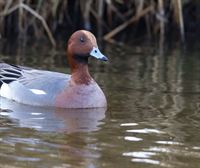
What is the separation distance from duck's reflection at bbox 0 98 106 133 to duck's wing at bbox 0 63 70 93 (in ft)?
0.84

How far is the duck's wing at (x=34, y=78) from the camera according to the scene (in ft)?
28.4

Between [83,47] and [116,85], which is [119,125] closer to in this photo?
[83,47]

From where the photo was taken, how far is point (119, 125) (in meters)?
7.57

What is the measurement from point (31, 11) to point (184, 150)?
6.31 meters

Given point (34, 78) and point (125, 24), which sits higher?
point (125, 24)

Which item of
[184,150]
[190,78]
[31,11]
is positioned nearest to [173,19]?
[31,11]

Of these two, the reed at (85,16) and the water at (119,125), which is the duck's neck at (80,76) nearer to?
the water at (119,125)

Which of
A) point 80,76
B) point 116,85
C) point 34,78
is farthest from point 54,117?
point 116,85

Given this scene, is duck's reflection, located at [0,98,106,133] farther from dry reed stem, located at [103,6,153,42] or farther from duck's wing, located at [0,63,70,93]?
dry reed stem, located at [103,6,153,42]

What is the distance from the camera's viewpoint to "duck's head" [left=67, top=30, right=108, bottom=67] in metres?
8.63

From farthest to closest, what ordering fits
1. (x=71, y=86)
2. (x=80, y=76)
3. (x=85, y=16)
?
1. (x=85, y=16)
2. (x=80, y=76)
3. (x=71, y=86)

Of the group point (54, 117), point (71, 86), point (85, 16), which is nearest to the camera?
point (54, 117)

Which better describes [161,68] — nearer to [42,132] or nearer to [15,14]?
[15,14]

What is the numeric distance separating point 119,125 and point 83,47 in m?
1.37
